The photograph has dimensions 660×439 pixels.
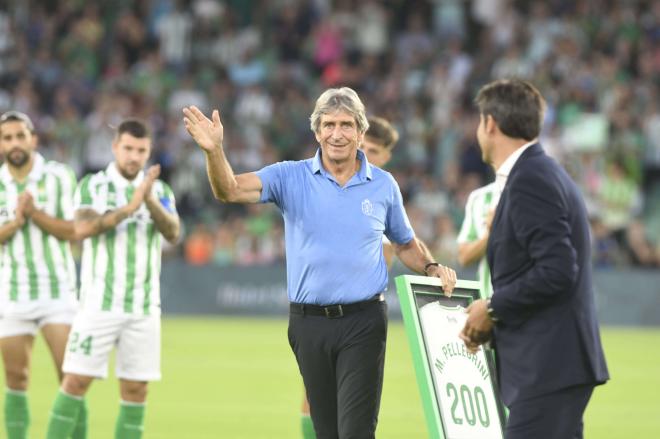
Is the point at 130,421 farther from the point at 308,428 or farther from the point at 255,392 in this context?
the point at 255,392

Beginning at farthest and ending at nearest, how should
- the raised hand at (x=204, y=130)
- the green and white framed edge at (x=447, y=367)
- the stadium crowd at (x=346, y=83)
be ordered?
the stadium crowd at (x=346, y=83) < the green and white framed edge at (x=447, y=367) < the raised hand at (x=204, y=130)

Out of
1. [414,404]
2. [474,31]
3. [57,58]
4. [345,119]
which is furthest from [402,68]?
[345,119]

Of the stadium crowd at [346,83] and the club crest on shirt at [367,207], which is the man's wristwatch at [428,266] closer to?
the club crest on shirt at [367,207]

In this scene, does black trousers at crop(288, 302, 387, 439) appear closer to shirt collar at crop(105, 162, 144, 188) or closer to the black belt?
the black belt

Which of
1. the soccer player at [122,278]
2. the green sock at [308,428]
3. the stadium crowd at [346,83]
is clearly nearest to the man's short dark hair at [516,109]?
the soccer player at [122,278]

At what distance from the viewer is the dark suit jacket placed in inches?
202

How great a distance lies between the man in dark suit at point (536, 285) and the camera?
5.14 m

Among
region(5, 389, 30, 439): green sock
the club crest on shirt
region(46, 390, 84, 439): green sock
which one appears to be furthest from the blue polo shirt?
region(5, 389, 30, 439): green sock

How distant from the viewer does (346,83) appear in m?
23.0

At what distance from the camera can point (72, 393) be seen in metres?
8.12

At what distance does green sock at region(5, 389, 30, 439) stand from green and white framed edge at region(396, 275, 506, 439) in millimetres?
3258

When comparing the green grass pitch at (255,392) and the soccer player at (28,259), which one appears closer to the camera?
the soccer player at (28,259)

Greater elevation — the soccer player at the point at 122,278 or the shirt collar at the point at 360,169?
the shirt collar at the point at 360,169

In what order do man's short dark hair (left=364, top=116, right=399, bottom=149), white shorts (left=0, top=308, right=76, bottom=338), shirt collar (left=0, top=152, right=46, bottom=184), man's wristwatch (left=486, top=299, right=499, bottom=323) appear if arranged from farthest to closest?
1. shirt collar (left=0, top=152, right=46, bottom=184)
2. white shorts (left=0, top=308, right=76, bottom=338)
3. man's short dark hair (left=364, top=116, right=399, bottom=149)
4. man's wristwatch (left=486, top=299, right=499, bottom=323)
